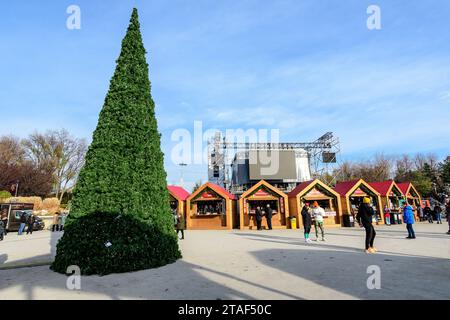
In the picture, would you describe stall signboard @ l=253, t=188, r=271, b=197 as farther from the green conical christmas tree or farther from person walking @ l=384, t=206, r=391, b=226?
the green conical christmas tree

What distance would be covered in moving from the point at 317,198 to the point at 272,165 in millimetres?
16921

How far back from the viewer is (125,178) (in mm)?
6965

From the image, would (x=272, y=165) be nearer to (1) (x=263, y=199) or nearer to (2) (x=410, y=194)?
(2) (x=410, y=194)

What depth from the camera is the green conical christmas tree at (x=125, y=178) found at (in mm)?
6520

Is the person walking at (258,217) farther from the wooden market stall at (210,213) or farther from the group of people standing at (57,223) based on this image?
the group of people standing at (57,223)

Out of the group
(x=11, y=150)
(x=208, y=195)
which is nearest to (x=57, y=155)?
(x=11, y=150)

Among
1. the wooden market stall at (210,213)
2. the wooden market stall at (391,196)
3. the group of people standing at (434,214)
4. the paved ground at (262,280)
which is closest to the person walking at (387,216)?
the wooden market stall at (391,196)

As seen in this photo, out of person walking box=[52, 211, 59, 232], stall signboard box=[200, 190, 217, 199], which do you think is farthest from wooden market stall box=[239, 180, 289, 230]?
person walking box=[52, 211, 59, 232]

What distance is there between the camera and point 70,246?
641cm

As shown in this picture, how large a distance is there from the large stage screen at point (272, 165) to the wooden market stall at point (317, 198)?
609 inches

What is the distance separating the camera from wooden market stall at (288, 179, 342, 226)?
68.6 feet

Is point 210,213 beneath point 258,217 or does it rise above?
above
